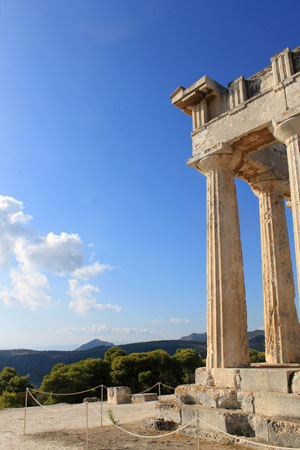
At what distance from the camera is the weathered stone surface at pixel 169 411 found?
365 inches

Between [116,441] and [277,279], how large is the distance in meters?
6.43

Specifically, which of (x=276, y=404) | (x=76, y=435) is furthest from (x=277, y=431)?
(x=76, y=435)

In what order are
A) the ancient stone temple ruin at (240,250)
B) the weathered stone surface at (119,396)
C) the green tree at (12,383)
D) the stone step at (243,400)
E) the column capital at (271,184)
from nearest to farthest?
the stone step at (243,400) < the ancient stone temple ruin at (240,250) < the column capital at (271,184) < the weathered stone surface at (119,396) < the green tree at (12,383)

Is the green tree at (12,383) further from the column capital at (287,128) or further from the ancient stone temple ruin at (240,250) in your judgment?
the column capital at (287,128)

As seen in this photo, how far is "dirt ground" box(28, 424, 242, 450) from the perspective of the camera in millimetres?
7891

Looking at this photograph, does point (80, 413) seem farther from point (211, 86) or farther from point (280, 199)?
point (211, 86)

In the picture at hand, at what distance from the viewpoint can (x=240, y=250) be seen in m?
10.5

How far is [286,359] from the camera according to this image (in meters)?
11.0

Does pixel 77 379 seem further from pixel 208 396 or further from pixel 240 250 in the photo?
pixel 240 250

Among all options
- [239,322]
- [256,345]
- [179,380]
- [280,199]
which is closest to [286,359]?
[239,322]

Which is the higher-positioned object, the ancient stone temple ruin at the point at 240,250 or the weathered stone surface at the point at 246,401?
the ancient stone temple ruin at the point at 240,250

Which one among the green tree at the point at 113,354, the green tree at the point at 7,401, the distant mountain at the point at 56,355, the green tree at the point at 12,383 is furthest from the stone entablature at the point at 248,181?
the distant mountain at the point at 56,355

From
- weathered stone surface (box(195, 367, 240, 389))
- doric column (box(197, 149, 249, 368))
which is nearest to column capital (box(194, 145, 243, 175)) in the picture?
doric column (box(197, 149, 249, 368))

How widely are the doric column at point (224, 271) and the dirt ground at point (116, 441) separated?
6.46 ft
